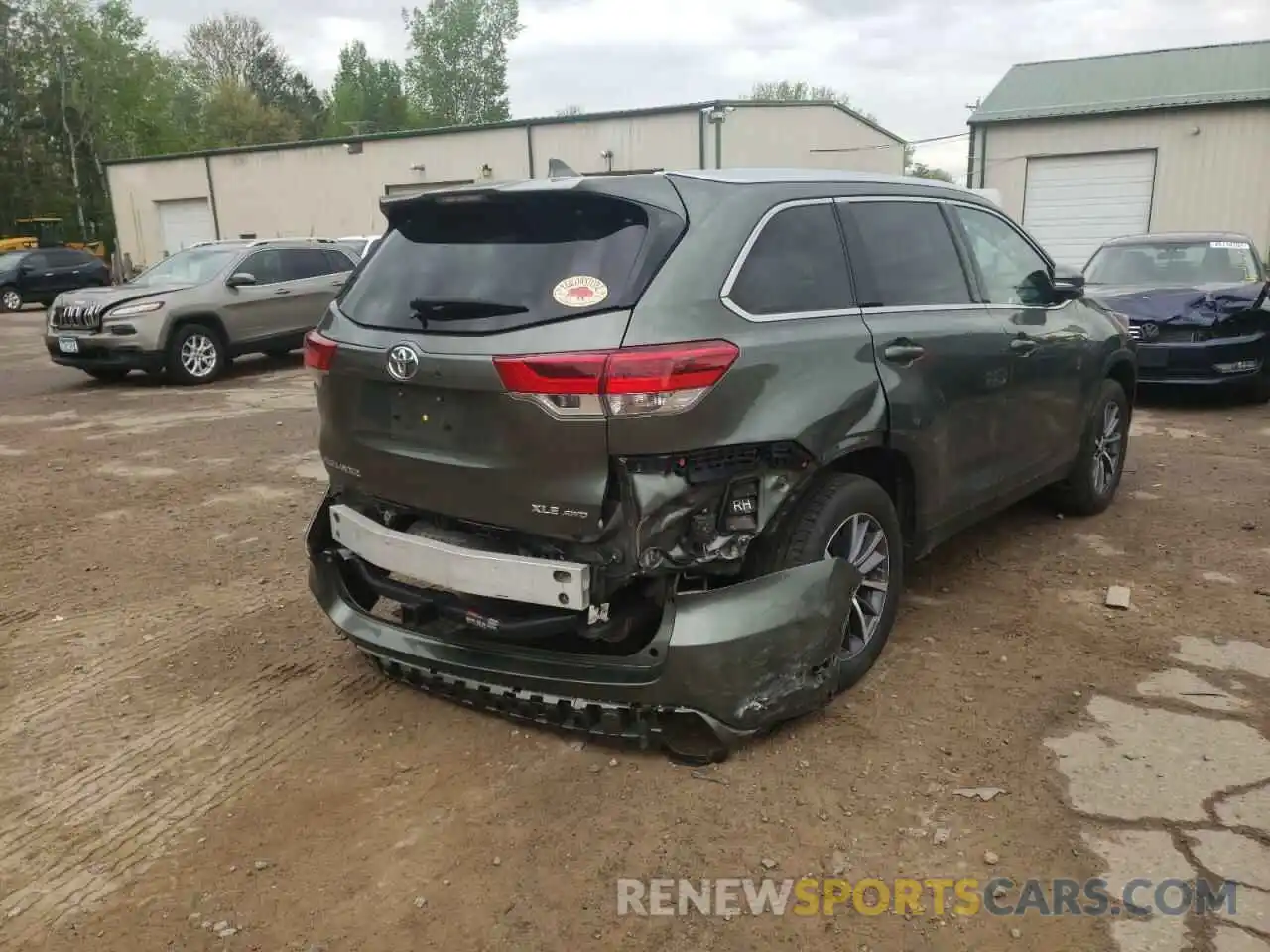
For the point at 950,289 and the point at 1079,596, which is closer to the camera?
the point at 950,289

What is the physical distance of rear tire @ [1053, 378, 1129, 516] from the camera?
5379mm

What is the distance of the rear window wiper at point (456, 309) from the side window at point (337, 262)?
10912 millimetres

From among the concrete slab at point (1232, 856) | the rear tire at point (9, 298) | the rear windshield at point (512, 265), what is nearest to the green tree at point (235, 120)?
the rear tire at point (9, 298)

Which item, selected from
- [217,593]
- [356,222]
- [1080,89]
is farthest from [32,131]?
[217,593]

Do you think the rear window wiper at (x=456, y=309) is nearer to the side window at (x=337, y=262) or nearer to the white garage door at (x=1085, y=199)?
the side window at (x=337, y=262)

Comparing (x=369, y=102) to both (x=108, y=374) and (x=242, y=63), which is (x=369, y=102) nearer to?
(x=242, y=63)

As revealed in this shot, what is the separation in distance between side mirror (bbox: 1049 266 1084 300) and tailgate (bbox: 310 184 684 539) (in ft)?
9.11

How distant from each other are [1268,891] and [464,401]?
2547 millimetres

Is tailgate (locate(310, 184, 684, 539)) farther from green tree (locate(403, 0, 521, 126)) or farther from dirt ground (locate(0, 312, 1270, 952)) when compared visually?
green tree (locate(403, 0, 521, 126))

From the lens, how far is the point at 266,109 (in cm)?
6044

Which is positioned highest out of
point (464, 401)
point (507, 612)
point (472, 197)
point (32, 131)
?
point (32, 131)

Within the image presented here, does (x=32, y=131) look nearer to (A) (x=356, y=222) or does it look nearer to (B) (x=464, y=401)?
(A) (x=356, y=222)

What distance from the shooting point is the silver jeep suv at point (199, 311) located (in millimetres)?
11148

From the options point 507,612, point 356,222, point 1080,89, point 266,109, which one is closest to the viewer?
point 507,612
